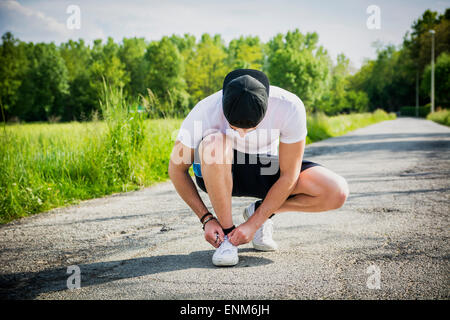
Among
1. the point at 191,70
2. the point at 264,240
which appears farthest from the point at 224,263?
the point at 191,70

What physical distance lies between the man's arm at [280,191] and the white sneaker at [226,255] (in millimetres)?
48

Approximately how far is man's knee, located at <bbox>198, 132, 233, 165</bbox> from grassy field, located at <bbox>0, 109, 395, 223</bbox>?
256 cm

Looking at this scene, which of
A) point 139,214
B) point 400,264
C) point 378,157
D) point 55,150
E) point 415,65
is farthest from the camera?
point 415,65

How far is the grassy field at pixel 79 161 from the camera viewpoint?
3805 mm

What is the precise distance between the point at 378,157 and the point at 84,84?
37167 millimetres

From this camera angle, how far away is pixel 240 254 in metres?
Answer: 2.50

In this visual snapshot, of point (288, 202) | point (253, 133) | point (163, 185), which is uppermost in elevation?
point (253, 133)

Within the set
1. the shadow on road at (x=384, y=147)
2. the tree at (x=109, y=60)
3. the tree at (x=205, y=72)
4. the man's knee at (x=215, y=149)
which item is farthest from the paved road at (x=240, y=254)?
the tree at (x=205, y=72)

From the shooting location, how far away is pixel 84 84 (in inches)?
1484

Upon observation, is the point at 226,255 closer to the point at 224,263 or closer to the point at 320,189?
the point at 224,263

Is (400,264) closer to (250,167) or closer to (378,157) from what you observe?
(250,167)

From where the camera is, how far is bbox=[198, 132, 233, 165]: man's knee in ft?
7.20
